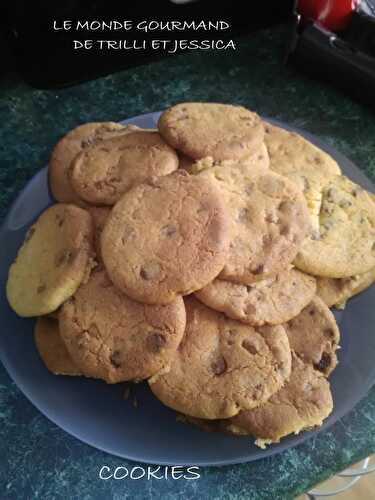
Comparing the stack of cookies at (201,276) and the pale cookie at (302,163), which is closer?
the stack of cookies at (201,276)

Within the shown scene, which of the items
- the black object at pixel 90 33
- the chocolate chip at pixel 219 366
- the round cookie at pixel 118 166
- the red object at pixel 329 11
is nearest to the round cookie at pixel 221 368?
the chocolate chip at pixel 219 366

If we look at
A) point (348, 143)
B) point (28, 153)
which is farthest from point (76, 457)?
point (348, 143)

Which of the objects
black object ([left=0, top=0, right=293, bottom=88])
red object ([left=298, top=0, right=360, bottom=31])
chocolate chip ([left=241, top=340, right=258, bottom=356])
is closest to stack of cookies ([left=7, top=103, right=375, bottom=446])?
chocolate chip ([left=241, top=340, right=258, bottom=356])

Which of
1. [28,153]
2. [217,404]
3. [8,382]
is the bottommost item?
[8,382]

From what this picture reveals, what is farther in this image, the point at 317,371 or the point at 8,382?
the point at 8,382

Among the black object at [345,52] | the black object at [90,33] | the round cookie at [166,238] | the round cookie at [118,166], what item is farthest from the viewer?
the black object at [345,52]

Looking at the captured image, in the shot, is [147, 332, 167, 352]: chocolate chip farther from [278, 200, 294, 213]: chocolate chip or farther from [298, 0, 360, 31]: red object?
[298, 0, 360, 31]: red object

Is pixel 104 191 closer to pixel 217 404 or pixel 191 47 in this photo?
pixel 217 404

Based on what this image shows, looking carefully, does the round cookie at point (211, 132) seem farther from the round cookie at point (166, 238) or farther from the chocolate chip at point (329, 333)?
the chocolate chip at point (329, 333)
